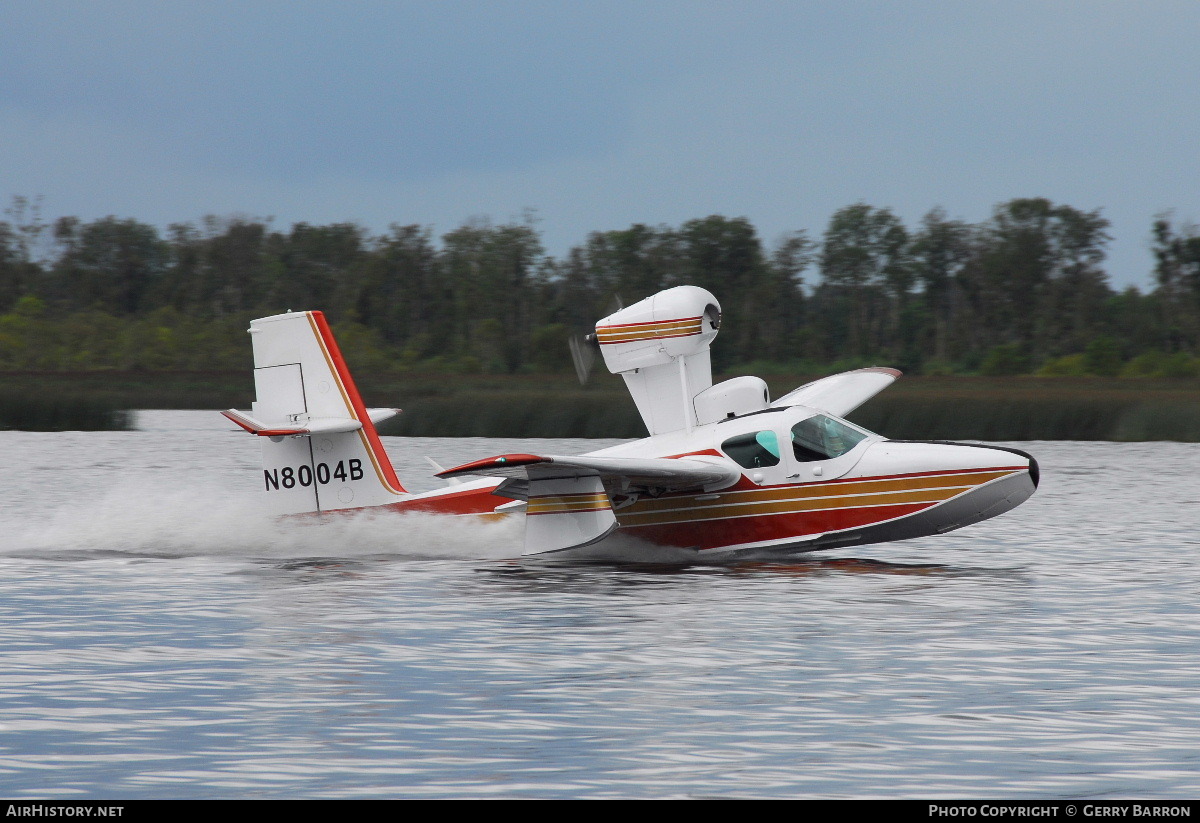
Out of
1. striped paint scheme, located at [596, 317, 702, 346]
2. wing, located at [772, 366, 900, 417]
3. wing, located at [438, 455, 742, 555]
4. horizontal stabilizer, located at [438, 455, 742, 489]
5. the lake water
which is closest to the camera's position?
the lake water

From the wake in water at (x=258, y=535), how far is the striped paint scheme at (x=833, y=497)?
245cm

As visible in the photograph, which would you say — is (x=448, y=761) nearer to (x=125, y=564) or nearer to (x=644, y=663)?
(x=644, y=663)

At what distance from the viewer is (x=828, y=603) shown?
1249 centimetres

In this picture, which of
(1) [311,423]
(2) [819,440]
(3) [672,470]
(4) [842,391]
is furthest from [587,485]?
(4) [842,391]

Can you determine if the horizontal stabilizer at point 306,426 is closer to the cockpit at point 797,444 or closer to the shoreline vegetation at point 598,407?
the cockpit at point 797,444

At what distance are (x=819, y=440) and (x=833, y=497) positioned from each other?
68 centimetres

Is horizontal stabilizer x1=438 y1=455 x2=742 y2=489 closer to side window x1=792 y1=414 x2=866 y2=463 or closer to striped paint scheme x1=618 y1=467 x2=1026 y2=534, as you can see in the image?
striped paint scheme x1=618 y1=467 x2=1026 y2=534

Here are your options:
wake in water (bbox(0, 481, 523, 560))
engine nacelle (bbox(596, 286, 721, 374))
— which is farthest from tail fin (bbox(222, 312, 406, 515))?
engine nacelle (bbox(596, 286, 721, 374))

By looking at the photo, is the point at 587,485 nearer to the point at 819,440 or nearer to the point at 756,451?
the point at 756,451

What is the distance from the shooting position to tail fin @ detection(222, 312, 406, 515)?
1598 centimetres

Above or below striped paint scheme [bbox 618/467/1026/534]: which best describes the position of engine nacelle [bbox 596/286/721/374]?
above

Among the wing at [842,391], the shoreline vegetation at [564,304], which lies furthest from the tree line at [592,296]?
the wing at [842,391]

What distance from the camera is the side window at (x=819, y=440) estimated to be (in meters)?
14.9

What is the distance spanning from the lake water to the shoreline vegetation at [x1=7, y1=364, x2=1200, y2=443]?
16.7 metres
